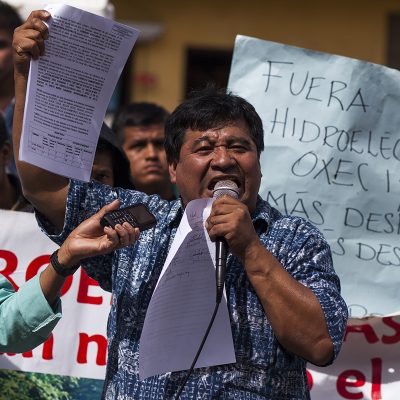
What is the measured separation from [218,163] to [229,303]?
368mm

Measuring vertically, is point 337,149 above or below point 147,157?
below

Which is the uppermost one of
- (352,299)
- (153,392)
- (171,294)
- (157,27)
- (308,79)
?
(157,27)

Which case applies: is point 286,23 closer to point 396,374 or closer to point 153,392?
point 396,374

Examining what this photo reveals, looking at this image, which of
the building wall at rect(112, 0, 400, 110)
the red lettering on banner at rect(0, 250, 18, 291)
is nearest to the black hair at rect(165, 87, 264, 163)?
the red lettering on banner at rect(0, 250, 18, 291)

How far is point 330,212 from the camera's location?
364cm

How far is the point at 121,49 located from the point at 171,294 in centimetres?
70

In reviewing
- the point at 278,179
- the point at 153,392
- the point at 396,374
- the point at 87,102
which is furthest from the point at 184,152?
the point at 396,374

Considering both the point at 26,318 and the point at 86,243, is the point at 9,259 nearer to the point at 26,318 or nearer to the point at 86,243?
the point at 26,318

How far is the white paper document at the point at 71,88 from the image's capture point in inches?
105

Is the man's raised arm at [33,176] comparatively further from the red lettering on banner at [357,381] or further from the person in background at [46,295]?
Answer: the red lettering on banner at [357,381]

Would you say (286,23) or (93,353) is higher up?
(286,23)

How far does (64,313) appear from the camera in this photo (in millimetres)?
3574

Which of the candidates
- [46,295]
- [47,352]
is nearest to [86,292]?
[47,352]

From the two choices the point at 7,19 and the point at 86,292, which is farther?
the point at 7,19
